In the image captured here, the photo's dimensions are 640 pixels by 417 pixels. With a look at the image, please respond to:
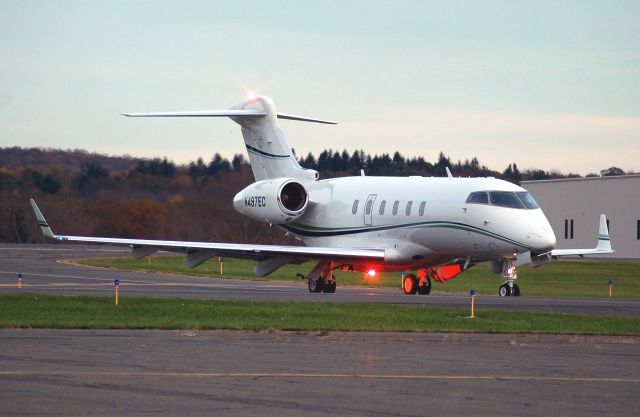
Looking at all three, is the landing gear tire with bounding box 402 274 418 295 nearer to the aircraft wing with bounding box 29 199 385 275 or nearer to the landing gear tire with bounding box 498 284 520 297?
the aircraft wing with bounding box 29 199 385 275

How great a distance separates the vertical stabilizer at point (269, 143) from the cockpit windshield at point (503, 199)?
923 cm

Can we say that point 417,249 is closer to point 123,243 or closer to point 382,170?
point 123,243

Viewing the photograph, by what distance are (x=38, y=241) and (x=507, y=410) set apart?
251 ft

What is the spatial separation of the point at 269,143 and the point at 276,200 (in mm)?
4248

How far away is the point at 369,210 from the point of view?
1543 inches

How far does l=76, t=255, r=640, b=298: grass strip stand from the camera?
4516cm

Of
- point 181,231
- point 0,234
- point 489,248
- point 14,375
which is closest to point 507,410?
point 14,375

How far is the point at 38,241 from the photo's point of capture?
85.4m

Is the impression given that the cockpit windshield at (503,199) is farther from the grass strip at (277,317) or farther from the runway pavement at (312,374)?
the runway pavement at (312,374)

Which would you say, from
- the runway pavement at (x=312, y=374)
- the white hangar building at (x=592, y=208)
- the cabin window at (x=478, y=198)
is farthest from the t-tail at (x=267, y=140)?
the white hangar building at (x=592, y=208)

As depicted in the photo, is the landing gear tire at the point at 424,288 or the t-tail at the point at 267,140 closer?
the landing gear tire at the point at 424,288

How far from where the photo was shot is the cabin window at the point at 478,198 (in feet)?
116

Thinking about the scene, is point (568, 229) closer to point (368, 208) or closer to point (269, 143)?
point (269, 143)

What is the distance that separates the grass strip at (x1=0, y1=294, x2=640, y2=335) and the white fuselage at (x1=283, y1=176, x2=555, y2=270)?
7402 mm
